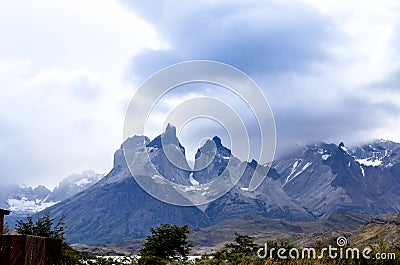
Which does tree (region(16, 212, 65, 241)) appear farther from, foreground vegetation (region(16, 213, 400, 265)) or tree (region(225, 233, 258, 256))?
tree (region(225, 233, 258, 256))

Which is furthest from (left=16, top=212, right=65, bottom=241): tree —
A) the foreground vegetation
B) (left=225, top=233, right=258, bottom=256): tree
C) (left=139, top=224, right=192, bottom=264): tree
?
(left=225, top=233, right=258, bottom=256): tree

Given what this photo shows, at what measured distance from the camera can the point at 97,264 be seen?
23.8 meters

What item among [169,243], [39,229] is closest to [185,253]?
[169,243]

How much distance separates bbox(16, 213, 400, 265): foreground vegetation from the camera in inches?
639

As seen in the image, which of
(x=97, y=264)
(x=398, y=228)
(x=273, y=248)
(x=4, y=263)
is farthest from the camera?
(x=398, y=228)

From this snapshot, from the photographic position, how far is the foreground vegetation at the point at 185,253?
639 inches

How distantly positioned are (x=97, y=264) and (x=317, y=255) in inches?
442

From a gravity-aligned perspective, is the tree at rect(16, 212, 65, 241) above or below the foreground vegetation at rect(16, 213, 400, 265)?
above

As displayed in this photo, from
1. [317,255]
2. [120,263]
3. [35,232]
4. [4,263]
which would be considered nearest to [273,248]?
[317,255]

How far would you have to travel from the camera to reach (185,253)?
99.6 ft

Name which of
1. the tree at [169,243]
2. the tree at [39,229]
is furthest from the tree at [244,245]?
the tree at [39,229]

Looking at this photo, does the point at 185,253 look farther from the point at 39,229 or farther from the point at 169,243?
the point at 39,229

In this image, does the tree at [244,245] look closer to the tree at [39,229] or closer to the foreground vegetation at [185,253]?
the foreground vegetation at [185,253]

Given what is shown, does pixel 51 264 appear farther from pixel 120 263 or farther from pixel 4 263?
pixel 120 263
